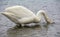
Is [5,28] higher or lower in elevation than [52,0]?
lower

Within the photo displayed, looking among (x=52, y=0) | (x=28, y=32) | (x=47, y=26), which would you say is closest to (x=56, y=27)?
(x=47, y=26)

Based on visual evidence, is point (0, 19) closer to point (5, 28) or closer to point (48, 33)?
point (5, 28)

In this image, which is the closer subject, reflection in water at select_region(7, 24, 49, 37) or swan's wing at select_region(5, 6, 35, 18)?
reflection in water at select_region(7, 24, 49, 37)

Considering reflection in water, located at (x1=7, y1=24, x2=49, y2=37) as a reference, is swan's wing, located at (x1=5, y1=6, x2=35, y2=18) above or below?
above

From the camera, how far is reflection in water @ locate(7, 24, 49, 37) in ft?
3.36

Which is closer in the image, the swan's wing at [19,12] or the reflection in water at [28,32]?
the reflection in water at [28,32]

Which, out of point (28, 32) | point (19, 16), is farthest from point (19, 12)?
point (28, 32)

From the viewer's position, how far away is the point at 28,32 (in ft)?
3.51

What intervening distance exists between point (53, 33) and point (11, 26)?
0.86 ft

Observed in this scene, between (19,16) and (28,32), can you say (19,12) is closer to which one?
(19,16)

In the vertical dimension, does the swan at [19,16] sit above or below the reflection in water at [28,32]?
above

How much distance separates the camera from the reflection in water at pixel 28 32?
1.02 m

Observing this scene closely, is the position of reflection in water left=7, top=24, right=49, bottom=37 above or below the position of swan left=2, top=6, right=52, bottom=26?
below

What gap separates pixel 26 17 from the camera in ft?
3.75
